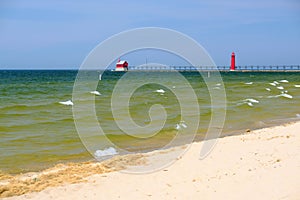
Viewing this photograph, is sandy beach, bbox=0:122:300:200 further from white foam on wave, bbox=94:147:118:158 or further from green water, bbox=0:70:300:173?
green water, bbox=0:70:300:173

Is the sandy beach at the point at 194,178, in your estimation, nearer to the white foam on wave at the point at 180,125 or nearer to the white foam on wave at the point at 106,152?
the white foam on wave at the point at 106,152

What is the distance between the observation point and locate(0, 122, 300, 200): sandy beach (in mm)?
5973

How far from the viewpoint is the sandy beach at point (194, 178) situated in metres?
5.97

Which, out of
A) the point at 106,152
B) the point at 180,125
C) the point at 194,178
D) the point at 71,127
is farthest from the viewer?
the point at 180,125

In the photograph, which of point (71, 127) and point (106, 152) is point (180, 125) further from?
point (106, 152)

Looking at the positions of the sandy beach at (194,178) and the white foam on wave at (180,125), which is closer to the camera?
the sandy beach at (194,178)

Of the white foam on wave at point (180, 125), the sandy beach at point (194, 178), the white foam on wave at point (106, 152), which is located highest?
the sandy beach at point (194, 178)

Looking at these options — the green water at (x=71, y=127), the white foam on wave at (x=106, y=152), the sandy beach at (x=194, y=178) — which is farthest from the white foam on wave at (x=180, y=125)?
the sandy beach at (x=194, y=178)

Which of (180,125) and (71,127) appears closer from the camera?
(71,127)

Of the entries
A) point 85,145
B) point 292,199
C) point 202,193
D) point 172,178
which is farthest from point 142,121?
point 292,199

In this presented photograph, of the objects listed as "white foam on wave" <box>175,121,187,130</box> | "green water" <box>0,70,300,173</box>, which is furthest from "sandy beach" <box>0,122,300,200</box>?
"white foam on wave" <box>175,121,187,130</box>

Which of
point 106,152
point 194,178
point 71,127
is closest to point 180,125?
point 71,127

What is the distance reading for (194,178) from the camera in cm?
698

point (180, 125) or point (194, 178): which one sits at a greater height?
point (194, 178)
